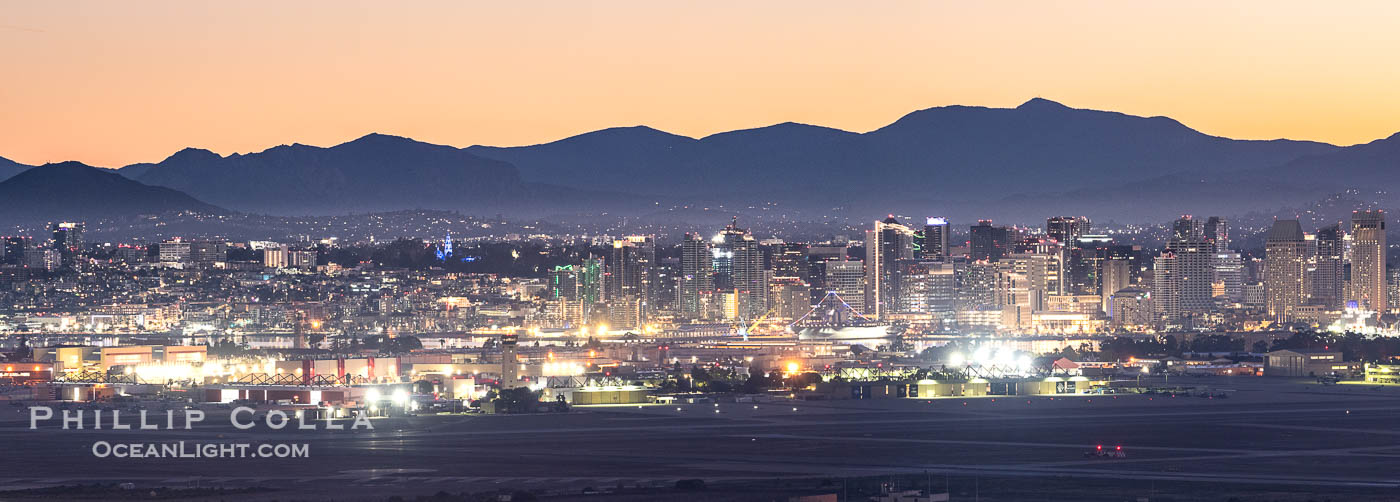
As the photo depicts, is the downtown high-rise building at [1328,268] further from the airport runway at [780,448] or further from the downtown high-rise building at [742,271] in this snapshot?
the airport runway at [780,448]

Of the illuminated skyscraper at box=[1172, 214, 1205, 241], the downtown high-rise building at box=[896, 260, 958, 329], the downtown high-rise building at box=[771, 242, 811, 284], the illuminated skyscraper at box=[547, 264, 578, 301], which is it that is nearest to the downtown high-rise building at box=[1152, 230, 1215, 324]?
the illuminated skyscraper at box=[1172, 214, 1205, 241]

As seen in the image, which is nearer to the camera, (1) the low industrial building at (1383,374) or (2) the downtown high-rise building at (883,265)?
(1) the low industrial building at (1383,374)

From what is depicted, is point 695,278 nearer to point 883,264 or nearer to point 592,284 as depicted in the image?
point 592,284

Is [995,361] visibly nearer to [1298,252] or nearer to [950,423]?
[950,423]

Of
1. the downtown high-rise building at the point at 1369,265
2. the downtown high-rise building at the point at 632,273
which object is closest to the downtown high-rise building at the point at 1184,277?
the downtown high-rise building at the point at 1369,265

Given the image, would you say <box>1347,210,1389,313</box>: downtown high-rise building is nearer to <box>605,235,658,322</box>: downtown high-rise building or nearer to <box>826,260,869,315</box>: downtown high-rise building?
<box>826,260,869,315</box>: downtown high-rise building

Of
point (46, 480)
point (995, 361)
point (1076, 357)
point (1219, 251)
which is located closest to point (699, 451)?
point (46, 480)
